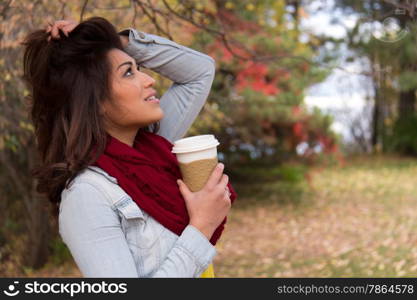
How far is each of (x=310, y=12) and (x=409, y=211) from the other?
26.1 ft

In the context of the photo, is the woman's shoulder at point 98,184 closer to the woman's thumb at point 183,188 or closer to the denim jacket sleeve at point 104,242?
the denim jacket sleeve at point 104,242

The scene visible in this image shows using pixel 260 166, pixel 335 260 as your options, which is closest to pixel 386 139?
pixel 260 166

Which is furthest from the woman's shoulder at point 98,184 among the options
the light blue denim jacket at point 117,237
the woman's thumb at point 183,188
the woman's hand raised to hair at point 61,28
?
the woman's hand raised to hair at point 61,28

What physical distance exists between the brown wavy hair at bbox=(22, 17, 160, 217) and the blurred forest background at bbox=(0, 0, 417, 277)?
1.18 meters

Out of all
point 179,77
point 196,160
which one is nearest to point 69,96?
point 196,160

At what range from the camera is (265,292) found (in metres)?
1.89

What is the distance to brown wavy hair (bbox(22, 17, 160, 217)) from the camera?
168 cm

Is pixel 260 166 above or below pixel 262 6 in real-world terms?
below

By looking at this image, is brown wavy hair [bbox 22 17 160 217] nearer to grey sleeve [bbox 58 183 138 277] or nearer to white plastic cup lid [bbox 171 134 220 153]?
grey sleeve [bbox 58 183 138 277]

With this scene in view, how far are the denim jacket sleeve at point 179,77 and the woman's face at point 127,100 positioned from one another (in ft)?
0.78

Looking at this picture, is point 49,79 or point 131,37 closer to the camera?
point 49,79

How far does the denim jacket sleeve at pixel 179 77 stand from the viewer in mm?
2072

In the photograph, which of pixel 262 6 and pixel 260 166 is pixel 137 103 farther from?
pixel 260 166

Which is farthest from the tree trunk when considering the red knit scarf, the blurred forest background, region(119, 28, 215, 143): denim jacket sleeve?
the red knit scarf
